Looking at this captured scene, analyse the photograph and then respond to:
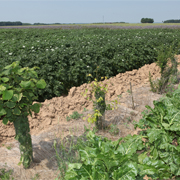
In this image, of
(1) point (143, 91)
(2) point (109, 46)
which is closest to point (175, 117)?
(1) point (143, 91)

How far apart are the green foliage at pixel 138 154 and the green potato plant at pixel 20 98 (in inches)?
33.2

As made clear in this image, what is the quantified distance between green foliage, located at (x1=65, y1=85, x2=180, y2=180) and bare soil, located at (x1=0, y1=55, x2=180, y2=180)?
1.51 ft

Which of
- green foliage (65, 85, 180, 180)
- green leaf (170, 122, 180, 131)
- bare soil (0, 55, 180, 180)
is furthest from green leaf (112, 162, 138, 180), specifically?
green leaf (170, 122, 180, 131)

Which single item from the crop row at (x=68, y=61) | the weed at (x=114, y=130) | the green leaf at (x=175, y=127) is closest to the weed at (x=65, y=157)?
the weed at (x=114, y=130)

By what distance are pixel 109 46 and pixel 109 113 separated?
442 centimetres

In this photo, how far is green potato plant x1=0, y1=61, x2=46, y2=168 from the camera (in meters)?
2.28

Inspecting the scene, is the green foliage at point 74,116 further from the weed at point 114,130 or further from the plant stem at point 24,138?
the plant stem at point 24,138

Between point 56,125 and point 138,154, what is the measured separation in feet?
6.89

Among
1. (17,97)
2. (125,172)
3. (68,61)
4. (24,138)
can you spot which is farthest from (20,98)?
(68,61)

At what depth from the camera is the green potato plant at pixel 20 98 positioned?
228 centimetres

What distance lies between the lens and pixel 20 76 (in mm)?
2596

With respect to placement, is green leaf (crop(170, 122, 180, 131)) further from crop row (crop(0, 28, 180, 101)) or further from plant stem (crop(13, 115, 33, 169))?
crop row (crop(0, 28, 180, 101))

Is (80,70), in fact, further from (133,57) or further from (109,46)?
(133,57)

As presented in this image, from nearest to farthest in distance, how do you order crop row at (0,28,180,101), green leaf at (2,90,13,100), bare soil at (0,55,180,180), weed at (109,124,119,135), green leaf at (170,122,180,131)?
green leaf at (2,90,13,100) → green leaf at (170,122,180,131) → bare soil at (0,55,180,180) → weed at (109,124,119,135) → crop row at (0,28,180,101)
